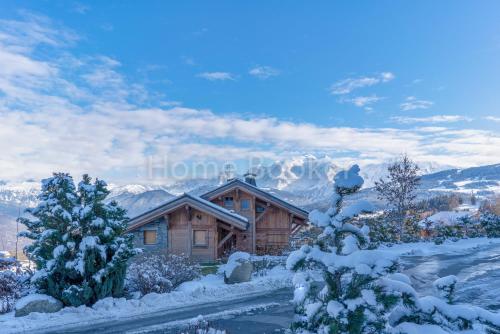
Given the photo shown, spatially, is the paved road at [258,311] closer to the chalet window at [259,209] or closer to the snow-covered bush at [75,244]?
the snow-covered bush at [75,244]

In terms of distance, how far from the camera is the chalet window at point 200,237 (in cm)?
3025

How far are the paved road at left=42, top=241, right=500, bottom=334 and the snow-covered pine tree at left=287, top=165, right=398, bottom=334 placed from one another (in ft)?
17.9

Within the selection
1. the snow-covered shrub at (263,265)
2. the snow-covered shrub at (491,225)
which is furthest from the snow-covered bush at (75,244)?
the snow-covered shrub at (491,225)

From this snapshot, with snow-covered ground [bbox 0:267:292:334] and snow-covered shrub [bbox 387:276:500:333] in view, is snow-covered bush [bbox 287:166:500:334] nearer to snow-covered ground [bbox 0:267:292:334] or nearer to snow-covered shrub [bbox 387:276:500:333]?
snow-covered shrub [bbox 387:276:500:333]

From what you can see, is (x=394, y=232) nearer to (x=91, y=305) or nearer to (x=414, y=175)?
(x=414, y=175)

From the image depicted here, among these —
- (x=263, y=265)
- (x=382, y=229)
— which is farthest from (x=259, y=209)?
(x=263, y=265)

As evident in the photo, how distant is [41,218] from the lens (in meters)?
14.7

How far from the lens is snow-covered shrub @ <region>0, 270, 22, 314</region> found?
46.5ft

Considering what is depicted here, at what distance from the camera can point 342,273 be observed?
6285 millimetres

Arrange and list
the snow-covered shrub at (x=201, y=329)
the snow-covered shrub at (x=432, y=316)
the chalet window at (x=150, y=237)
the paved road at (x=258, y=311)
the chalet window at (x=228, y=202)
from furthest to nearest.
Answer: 1. the chalet window at (x=228, y=202)
2. the chalet window at (x=150, y=237)
3. the paved road at (x=258, y=311)
4. the snow-covered shrub at (x=201, y=329)
5. the snow-covered shrub at (x=432, y=316)

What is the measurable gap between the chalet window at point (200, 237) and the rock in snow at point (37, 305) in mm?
16716

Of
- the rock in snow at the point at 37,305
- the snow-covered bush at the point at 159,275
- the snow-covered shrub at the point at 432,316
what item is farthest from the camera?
the snow-covered bush at the point at 159,275

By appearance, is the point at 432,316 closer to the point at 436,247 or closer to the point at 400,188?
the point at 436,247

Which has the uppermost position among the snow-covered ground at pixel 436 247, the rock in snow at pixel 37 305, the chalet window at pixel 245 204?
the chalet window at pixel 245 204
